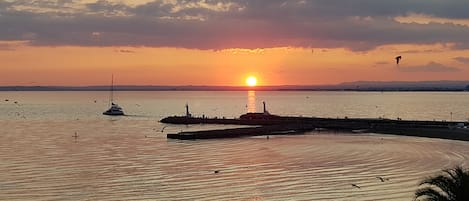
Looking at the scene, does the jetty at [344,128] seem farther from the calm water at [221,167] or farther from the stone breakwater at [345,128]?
the calm water at [221,167]

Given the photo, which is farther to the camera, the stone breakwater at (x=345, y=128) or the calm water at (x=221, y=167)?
the stone breakwater at (x=345, y=128)

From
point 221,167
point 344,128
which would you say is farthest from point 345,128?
point 221,167

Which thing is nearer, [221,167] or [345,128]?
[221,167]

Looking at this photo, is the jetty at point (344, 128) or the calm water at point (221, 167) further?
the jetty at point (344, 128)

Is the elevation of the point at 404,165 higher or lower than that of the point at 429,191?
lower

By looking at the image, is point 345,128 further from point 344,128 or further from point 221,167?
point 221,167

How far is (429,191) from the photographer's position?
1582 cm

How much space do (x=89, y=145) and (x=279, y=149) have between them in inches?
736

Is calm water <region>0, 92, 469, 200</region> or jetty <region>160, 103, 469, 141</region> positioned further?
jetty <region>160, 103, 469, 141</region>

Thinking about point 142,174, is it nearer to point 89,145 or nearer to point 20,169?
point 20,169

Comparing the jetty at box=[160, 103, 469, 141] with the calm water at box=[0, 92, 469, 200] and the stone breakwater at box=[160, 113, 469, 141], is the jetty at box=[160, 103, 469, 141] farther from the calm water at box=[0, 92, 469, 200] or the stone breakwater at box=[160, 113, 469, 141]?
the calm water at box=[0, 92, 469, 200]


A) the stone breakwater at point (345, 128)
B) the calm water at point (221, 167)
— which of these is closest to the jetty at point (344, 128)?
the stone breakwater at point (345, 128)

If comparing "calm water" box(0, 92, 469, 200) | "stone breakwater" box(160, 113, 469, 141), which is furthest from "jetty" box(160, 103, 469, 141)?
"calm water" box(0, 92, 469, 200)

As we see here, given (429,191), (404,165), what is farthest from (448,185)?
(404,165)
